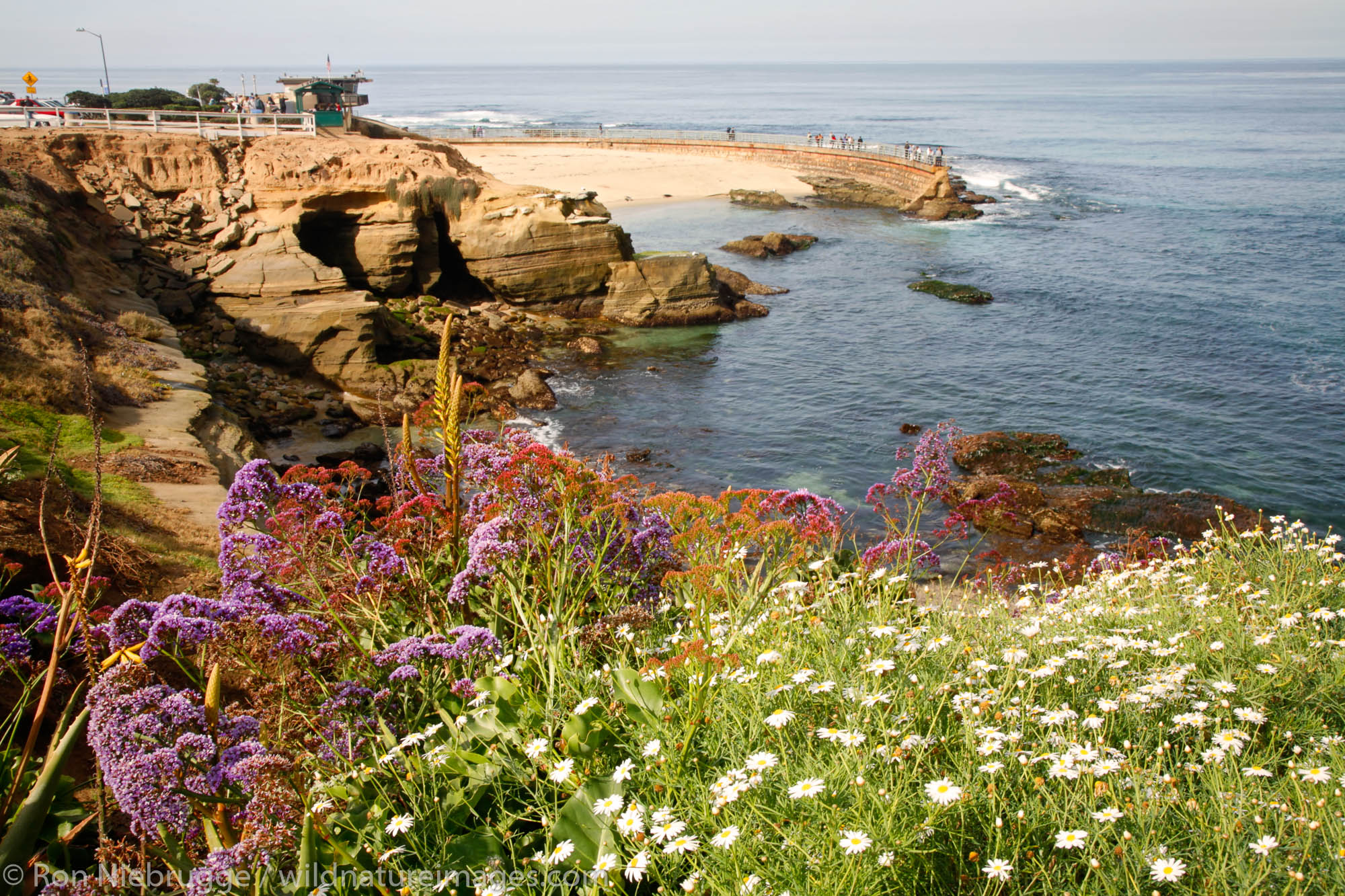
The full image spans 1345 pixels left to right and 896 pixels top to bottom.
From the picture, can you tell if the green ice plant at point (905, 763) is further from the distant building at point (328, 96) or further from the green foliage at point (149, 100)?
the green foliage at point (149, 100)

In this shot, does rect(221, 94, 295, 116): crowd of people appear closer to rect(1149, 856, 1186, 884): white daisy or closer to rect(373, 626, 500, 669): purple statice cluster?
rect(373, 626, 500, 669): purple statice cluster

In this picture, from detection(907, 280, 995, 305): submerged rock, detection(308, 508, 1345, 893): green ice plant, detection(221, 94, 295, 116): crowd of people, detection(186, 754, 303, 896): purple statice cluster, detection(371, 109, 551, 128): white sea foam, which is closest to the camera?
detection(186, 754, 303, 896): purple statice cluster

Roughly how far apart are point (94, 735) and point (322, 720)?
941 mm

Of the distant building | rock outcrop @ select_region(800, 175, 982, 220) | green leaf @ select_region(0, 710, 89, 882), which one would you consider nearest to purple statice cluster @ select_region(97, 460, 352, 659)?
green leaf @ select_region(0, 710, 89, 882)

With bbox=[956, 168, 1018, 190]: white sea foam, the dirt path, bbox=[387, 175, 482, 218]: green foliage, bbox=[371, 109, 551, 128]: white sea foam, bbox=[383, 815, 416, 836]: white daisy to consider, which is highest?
bbox=[371, 109, 551, 128]: white sea foam

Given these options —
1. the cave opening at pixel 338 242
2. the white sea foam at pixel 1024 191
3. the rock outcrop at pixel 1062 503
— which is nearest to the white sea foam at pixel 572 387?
the cave opening at pixel 338 242

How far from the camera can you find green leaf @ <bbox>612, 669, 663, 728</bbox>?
3.48 metres

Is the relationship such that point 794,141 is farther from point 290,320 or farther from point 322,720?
point 322,720

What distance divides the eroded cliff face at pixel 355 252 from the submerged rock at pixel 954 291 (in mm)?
7605

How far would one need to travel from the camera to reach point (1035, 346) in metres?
25.7

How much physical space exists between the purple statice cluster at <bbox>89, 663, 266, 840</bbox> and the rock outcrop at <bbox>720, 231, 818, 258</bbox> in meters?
36.8

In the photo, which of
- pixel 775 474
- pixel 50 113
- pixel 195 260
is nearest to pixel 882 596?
pixel 775 474

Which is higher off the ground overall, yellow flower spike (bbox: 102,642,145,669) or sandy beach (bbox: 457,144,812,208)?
sandy beach (bbox: 457,144,812,208)

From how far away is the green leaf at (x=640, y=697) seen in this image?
11.4 feet
